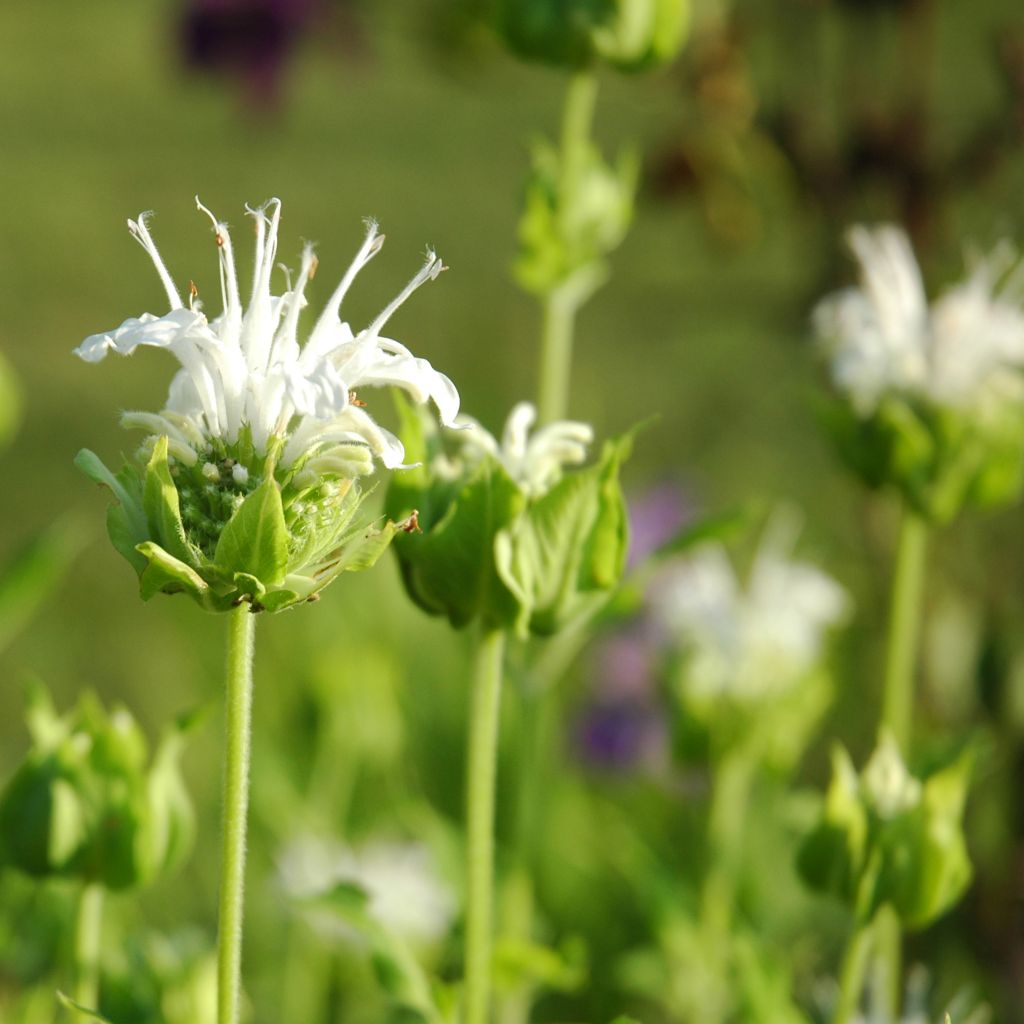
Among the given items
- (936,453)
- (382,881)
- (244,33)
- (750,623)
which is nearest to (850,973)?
(936,453)

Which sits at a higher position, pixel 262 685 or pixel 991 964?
pixel 262 685

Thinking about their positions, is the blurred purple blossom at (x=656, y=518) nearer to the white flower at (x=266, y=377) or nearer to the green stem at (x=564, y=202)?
the green stem at (x=564, y=202)

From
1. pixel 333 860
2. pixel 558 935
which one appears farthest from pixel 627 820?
pixel 333 860

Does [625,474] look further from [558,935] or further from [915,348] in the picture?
[915,348]

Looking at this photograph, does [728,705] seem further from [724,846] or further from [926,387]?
[926,387]

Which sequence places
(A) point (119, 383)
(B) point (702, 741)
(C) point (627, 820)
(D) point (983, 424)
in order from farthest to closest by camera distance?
(A) point (119, 383) < (C) point (627, 820) < (B) point (702, 741) < (D) point (983, 424)
